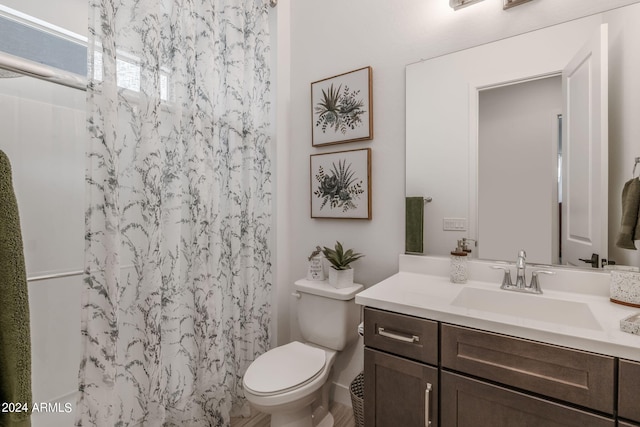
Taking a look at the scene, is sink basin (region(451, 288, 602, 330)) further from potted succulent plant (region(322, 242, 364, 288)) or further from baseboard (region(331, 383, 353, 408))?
baseboard (region(331, 383, 353, 408))

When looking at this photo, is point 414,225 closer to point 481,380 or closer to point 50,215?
point 481,380

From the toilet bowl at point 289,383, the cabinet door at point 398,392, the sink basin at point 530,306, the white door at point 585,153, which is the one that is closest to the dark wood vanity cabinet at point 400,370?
the cabinet door at point 398,392

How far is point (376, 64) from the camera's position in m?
1.81

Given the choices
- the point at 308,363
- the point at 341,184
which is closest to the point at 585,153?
the point at 341,184

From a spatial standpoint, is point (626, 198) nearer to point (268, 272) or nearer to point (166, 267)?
point (268, 272)

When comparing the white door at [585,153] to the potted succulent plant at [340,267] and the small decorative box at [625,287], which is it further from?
the potted succulent plant at [340,267]

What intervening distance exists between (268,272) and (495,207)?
1.41m

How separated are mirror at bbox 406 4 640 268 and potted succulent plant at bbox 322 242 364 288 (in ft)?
1.44

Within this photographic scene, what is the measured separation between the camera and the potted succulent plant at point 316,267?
1.92m

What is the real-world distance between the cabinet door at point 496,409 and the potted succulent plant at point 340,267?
78cm

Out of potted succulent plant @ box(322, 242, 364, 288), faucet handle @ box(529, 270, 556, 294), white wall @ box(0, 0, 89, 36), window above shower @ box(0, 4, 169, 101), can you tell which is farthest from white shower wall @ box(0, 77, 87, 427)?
faucet handle @ box(529, 270, 556, 294)

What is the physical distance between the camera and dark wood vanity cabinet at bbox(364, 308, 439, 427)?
1.10 m

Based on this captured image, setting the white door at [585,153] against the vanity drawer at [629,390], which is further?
the white door at [585,153]

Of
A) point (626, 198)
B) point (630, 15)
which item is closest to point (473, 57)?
point (630, 15)
